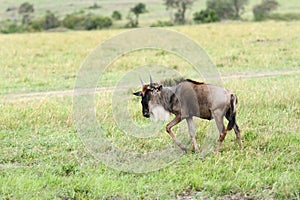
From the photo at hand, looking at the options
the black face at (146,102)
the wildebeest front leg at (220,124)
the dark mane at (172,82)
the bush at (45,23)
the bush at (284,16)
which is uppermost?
the dark mane at (172,82)

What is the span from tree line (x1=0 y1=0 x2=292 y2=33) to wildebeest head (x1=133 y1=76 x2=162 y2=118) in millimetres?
36938

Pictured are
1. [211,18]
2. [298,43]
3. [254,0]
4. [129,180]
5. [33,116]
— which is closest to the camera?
[129,180]

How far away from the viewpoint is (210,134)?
7559 millimetres

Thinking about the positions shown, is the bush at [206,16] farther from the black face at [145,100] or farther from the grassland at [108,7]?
the black face at [145,100]

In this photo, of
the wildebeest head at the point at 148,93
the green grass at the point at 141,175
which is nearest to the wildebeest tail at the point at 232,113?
the green grass at the point at 141,175

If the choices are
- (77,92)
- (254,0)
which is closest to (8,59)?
(77,92)

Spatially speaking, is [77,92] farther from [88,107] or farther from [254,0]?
[254,0]

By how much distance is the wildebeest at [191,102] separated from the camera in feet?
22.7

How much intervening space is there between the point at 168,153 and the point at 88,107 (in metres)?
3.26

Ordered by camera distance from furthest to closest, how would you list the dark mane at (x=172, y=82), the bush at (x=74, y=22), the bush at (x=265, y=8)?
1. the bush at (x=265, y=8)
2. the bush at (x=74, y=22)
3. the dark mane at (x=172, y=82)

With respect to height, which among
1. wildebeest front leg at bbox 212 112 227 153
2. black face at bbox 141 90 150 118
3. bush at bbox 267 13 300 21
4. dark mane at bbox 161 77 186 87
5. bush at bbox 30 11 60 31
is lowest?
bush at bbox 30 11 60 31

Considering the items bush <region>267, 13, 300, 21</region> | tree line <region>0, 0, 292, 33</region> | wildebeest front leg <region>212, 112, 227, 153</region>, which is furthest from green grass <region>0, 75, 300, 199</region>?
bush <region>267, 13, 300, 21</region>

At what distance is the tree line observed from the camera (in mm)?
45844

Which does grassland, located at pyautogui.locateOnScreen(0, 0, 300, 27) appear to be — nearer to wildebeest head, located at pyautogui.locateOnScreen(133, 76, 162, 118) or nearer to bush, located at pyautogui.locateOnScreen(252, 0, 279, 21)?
bush, located at pyautogui.locateOnScreen(252, 0, 279, 21)
